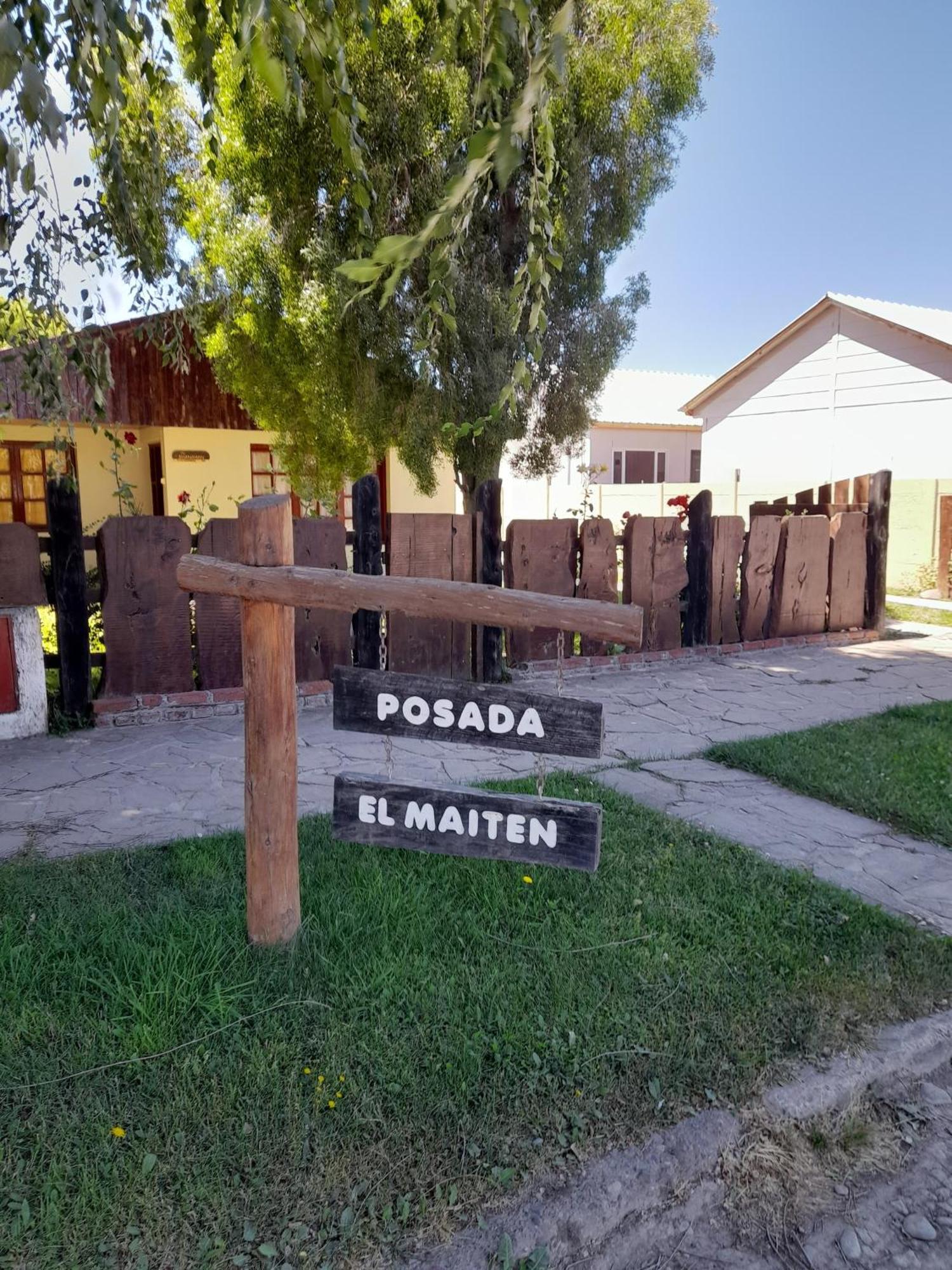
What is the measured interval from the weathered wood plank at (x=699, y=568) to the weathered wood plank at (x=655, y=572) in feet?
0.42

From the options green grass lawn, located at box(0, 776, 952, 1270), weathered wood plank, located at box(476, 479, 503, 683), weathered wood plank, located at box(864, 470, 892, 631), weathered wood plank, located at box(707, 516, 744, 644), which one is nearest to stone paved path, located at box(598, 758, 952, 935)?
green grass lawn, located at box(0, 776, 952, 1270)

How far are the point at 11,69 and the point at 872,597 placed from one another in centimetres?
912

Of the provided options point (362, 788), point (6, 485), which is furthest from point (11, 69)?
point (6, 485)

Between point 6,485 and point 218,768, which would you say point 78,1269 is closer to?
point 218,768

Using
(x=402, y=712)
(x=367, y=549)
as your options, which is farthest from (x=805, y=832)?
(x=367, y=549)

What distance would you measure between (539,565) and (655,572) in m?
1.22

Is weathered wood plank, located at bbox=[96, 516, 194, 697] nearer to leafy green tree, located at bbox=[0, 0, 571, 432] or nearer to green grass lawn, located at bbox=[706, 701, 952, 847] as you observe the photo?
leafy green tree, located at bbox=[0, 0, 571, 432]

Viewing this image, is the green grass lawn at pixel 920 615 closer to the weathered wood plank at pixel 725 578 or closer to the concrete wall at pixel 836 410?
the weathered wood plank at pixel 725 578

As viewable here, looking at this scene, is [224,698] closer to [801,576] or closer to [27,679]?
[27,679]

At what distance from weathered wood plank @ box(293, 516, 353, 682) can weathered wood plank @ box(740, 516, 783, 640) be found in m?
3.76

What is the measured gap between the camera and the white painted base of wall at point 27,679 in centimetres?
545

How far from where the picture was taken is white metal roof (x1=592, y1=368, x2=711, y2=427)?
987 inches

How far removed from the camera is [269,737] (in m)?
2.90

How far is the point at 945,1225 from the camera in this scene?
2203mm
